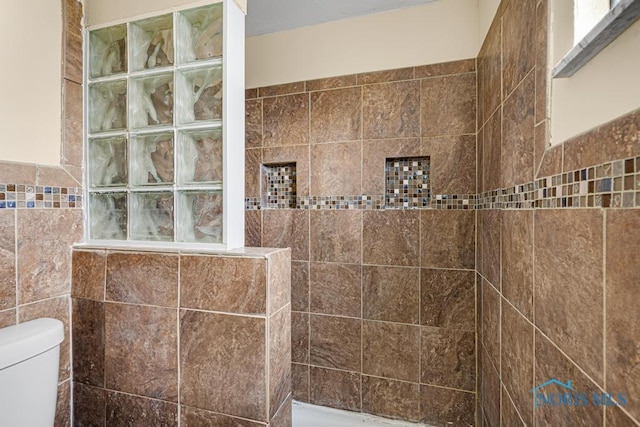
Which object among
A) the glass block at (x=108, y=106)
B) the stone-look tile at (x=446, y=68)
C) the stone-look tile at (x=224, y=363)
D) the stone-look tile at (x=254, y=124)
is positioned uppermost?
the stone-look tile at (x=446, y=68)

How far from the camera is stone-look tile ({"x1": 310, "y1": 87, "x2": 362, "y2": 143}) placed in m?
1.89

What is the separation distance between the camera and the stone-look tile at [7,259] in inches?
41.3

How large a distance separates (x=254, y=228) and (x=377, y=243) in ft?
2.85

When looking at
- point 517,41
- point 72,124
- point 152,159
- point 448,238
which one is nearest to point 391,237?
point 448,238

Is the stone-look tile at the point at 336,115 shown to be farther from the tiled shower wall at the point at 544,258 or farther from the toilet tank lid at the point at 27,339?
the toilet tank lid at the point at 27,339

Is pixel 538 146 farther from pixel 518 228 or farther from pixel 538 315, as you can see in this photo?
pixel 538 315

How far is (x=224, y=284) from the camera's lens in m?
1.09

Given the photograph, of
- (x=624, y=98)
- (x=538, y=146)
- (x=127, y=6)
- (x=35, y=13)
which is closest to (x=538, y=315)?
(x=538, y=146)

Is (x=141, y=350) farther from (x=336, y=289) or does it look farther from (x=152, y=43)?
(x=152, y=43)

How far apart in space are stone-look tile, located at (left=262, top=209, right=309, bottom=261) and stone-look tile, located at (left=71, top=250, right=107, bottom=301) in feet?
3.28

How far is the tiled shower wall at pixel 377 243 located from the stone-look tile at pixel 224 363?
3.06 feet

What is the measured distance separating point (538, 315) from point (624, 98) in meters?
0.59

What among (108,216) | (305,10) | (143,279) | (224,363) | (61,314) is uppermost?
(305,10)

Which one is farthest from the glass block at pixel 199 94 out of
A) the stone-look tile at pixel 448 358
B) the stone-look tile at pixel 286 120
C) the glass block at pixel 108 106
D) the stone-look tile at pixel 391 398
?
the stone-look tile at pixel 391 398
